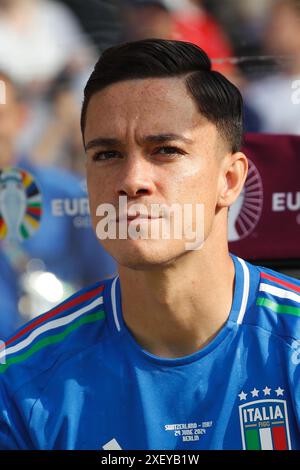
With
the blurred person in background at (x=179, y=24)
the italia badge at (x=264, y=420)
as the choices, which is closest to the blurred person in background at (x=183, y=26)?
the blurred person in background at (x=179, y=24)

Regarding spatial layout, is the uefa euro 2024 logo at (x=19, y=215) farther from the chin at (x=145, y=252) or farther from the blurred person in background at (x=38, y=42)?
the chin at (x=145, y=252)

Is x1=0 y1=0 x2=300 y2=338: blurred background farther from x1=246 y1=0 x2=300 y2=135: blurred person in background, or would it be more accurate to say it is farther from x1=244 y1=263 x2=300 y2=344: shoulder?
x1=244 y1=263 x2=300 y2=344: shoulder

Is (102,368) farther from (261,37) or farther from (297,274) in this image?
(261,37)

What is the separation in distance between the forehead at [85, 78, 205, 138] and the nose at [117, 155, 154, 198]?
8 centimetres

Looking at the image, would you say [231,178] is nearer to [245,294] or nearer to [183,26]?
[245,294]

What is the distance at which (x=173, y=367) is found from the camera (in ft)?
5.38

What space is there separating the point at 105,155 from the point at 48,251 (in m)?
1.47

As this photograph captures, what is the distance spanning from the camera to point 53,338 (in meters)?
1.78

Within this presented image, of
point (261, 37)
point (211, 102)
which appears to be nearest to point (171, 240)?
point (211, 102)

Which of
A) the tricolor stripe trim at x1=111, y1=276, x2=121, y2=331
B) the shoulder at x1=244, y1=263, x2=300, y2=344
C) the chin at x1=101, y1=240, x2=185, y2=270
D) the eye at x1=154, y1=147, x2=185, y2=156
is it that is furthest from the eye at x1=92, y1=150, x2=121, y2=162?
the shoulder at x1=244, y1=263, x2=300, y2=344

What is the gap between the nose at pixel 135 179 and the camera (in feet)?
4.77

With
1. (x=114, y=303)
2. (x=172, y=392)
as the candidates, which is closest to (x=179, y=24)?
(x=114, y=303)

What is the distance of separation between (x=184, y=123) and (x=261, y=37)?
146cm

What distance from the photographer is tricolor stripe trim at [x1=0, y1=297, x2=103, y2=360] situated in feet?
5.86
